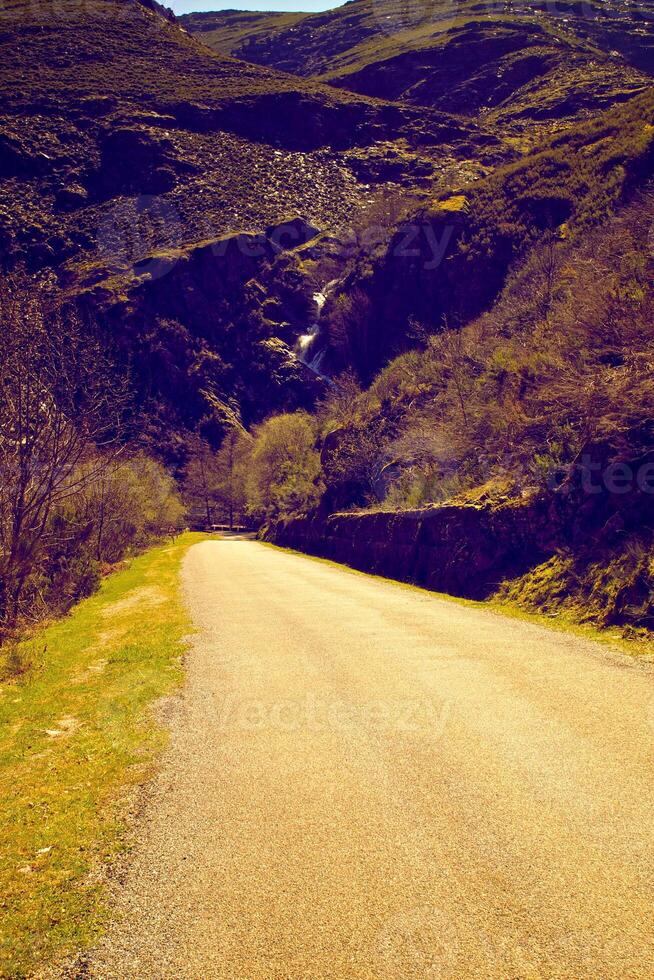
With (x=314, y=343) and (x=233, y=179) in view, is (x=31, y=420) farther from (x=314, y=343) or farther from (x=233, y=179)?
(x=233, y=179)

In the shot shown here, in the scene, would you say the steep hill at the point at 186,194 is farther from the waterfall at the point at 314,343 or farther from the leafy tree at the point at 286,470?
the leafy tree at the point at 286,470

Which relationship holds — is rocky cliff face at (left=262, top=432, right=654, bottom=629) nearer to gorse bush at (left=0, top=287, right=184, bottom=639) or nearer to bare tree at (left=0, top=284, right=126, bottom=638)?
gorse bush at (left=0, top=287, right=184, bottom=639)

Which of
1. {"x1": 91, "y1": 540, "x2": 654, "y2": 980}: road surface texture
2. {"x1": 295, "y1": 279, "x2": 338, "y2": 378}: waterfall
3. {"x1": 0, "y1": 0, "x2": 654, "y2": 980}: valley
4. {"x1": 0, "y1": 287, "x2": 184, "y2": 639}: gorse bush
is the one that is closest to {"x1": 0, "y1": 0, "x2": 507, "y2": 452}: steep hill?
{"x1": 295, "y1": 279, "x2": 338, "y2": 378}: waterfall

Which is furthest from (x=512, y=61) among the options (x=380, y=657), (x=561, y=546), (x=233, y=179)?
(x=380, y=657)

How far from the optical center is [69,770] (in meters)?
6.04

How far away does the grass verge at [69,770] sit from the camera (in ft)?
12.5

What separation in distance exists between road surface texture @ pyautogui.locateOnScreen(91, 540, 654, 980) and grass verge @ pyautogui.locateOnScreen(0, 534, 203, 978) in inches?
12.8

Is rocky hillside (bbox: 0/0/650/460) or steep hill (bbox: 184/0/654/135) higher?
steep hill (bbox: 184/0/654/135)

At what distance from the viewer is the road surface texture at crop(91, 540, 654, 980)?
3355mm

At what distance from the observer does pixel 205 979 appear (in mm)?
3215

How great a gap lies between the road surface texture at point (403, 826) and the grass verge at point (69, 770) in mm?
325

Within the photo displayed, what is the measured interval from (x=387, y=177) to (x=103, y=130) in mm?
50259

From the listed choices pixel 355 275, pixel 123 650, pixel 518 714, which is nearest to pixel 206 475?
pixel 355 275

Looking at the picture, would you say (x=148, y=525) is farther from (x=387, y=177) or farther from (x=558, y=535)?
(x=387, y=177)
